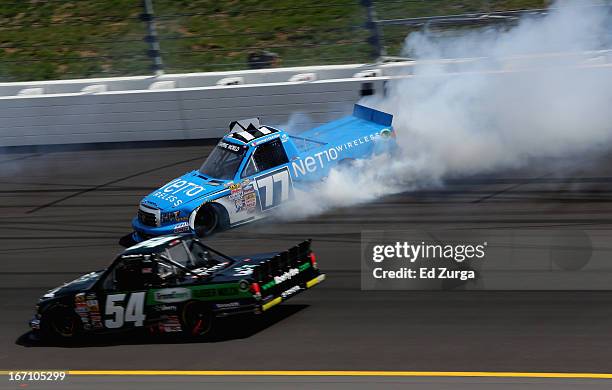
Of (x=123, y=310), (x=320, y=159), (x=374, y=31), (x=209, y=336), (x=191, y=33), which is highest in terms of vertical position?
(x=191, y=33)

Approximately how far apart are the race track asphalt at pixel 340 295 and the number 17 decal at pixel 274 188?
0.97 ft

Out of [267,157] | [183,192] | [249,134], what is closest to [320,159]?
[267,157]

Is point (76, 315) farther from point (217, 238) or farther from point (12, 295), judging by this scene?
point (217, 238)

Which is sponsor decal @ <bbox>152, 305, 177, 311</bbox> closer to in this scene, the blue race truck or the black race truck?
the black race truck

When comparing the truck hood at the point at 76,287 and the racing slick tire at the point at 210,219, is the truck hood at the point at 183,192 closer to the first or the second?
the racing slick tire at the point at 210,219

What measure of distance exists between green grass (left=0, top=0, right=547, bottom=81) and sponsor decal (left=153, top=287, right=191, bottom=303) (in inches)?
328

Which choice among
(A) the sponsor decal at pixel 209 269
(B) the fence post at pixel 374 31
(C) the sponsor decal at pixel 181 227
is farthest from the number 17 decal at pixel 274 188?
(B) the fence post at pixel 374 31

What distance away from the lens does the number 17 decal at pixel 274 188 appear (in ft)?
40.3

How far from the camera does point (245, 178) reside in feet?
40.0

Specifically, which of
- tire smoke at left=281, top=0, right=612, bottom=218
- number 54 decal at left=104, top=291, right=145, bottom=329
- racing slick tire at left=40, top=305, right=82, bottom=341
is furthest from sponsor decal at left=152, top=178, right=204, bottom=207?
number 54 decal at left=104, top=291, right=145, bottom=329

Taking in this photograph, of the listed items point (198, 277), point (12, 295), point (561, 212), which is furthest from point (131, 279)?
point (561, 212)

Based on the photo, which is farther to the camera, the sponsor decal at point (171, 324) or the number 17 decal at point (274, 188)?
the number 17 decal at point (274, 188)

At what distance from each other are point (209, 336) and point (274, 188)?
3666 mm

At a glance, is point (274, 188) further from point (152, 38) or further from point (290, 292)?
point (152, 38)
